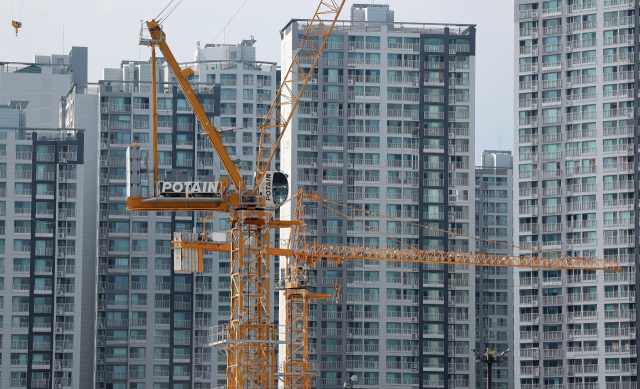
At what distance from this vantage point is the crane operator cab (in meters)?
108

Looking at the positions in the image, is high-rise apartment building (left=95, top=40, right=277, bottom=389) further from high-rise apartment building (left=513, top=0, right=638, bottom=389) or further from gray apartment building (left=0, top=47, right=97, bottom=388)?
high-rise apartment building (left=513, top=0, right=638, bottom=389)

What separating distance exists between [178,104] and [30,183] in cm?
2783

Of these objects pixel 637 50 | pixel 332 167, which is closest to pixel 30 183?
pixel 332 167

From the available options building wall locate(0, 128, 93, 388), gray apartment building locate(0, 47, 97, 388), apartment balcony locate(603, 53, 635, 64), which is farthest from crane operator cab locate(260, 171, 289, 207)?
apartment balcony locate(603, 53, 635, 64)

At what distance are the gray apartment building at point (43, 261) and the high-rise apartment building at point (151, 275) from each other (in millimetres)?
4898

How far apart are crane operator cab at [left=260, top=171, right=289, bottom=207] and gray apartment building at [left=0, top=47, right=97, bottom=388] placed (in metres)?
79.1

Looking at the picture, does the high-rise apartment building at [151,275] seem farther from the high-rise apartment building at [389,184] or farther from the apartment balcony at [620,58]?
the apartment balcony at [620,58]

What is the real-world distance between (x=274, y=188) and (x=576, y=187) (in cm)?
7632

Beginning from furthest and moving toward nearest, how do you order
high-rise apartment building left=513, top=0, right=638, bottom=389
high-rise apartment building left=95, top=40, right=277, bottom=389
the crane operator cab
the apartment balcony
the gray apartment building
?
high-rise apartment building left=95, top=40, right=277, bottom=389 < the gray apartment building < the apartment balcony < high-rise apartment building left=513, top=0, right=638, bottom=389 < the crane operator cab

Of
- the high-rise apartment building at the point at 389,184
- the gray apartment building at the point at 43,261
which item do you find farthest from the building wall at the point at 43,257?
the high-rise apartment building at the point at 389,184

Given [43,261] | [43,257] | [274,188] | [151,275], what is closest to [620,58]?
[151,275]

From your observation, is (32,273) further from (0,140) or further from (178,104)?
(178,104)

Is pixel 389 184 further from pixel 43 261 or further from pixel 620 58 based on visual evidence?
pixel 43 261

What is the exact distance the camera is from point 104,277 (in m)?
183
